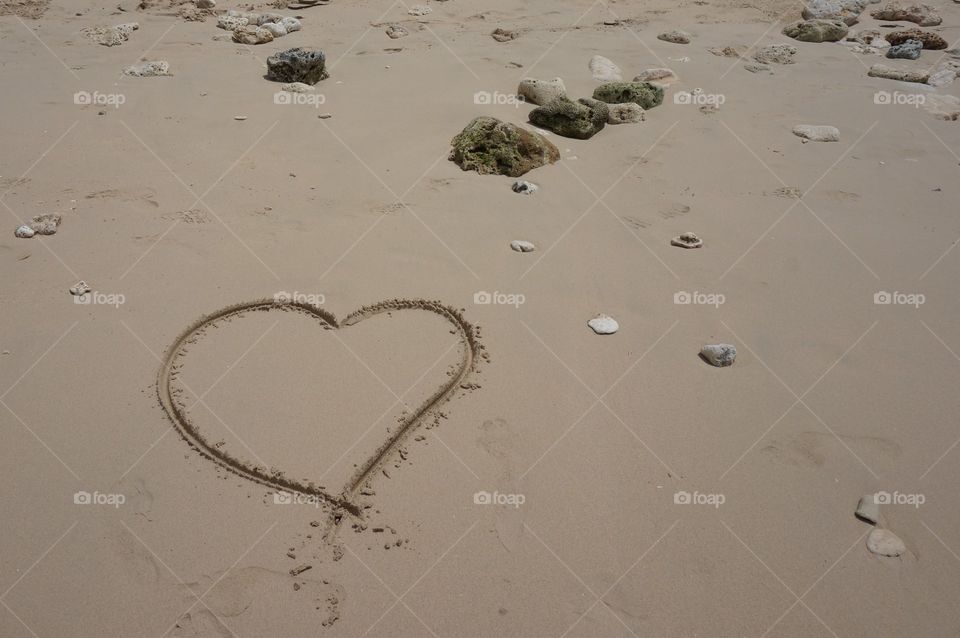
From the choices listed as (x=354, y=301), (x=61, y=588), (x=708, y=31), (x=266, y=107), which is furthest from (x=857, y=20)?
(x=61, y=588)

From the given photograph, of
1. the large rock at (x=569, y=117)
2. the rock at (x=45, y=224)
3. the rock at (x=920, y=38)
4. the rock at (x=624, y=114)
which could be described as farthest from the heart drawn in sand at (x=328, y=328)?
the rock at (x=920, y=38)

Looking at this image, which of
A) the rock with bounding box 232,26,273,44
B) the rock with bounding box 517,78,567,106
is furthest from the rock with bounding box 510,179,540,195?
the rock with bounding box 232,26,273,44

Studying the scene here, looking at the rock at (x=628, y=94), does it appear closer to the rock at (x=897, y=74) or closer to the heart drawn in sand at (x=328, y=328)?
the rock at (x=897, y=74)

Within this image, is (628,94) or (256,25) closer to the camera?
(628,94)

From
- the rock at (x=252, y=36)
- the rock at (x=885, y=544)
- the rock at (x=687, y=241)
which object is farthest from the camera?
the rock at (x=252, y=36)

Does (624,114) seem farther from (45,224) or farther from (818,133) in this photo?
(45,224)

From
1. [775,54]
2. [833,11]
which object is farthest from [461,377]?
[833,11]

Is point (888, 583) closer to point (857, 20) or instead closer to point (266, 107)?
point (266, 107)
